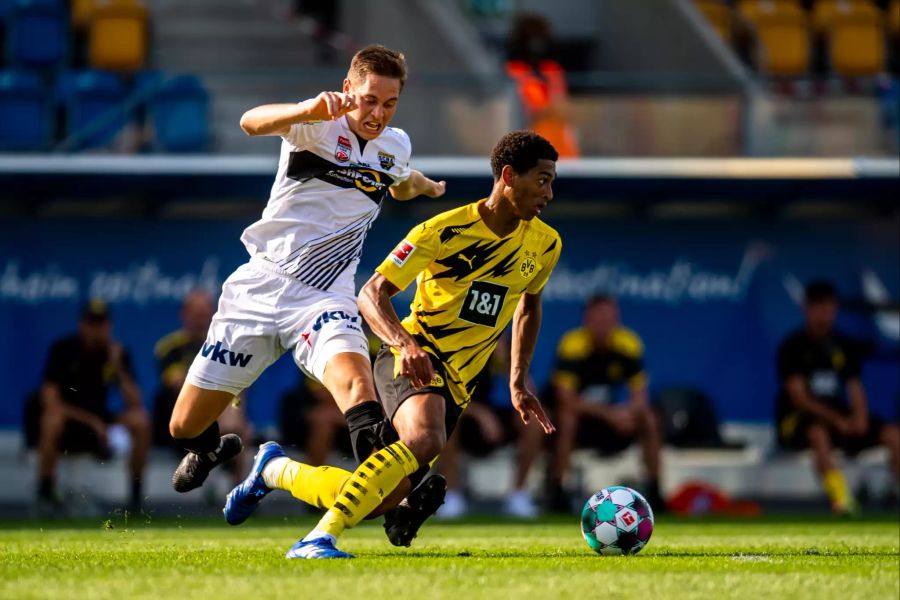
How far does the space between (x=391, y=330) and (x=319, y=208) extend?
0.92 meters

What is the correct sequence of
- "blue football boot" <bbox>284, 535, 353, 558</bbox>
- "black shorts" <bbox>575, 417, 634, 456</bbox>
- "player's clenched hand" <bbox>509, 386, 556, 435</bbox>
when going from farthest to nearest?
"black shorts" <bbox>575, 417, 634, 456</bbox>, "player's clenched hand" <bbox>509, 386, 556, 435</bbox>, "blue football boot" <bbox>284, 535, 353, 558</bbox>

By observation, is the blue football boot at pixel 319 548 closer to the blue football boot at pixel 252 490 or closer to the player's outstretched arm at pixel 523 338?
the blue football boot at pixel 252 490

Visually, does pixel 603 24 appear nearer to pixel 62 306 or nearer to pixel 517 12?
pixel 517 12

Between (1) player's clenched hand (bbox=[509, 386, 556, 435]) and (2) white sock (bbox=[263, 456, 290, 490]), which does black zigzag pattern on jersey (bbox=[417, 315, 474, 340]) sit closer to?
(1) player's clenched hand (bbox=[509, 386, 556, 435])

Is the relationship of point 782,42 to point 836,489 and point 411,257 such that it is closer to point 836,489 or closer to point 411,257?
point 836,489

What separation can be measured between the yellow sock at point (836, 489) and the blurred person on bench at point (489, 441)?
2668 millimetres

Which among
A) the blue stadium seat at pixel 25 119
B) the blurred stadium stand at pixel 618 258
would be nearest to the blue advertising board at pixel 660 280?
the blurred stadium stand at pixel 618 258

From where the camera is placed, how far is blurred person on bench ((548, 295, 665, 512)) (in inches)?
559

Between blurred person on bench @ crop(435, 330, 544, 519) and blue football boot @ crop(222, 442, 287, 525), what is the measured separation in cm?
564

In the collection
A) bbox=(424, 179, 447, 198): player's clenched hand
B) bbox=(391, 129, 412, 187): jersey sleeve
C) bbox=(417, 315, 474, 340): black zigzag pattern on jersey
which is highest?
bbox=(391, 129, 412, 187): jersey sleeve

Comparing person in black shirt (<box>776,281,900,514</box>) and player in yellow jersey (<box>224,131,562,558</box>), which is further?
person in black shirt (<box>776,281,900,514</box>)

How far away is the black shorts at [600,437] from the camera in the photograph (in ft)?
47.2

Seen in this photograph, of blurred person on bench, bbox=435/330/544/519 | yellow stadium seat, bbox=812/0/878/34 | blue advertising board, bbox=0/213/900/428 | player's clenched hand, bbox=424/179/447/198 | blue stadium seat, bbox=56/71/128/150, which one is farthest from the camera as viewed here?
yellow stadium seat, bbox=812/0/878/34

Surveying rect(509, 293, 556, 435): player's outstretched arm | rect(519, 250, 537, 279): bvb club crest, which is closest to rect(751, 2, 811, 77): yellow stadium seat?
rect(509, 293, 556, 435): player's outstretched arm
